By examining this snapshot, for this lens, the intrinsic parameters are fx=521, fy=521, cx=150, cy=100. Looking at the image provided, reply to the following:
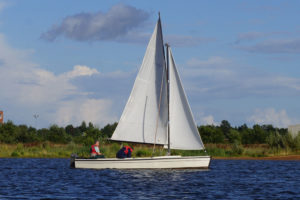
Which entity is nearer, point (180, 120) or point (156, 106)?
point (180, 120)

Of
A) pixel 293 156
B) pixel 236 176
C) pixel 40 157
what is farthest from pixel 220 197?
pixel 40 157

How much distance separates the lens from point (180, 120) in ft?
131

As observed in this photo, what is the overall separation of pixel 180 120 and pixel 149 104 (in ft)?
8.89

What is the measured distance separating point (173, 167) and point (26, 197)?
1615 centimetres

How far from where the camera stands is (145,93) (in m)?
40.4

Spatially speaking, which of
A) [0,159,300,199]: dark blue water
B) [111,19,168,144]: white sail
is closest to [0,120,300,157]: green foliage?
[111,19,168,144]: white sail

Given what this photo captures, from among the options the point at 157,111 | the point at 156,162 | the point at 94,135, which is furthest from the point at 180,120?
the point at 94,135

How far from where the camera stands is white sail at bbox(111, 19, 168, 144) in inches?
1578

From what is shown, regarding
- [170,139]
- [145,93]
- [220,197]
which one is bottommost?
[220,197]

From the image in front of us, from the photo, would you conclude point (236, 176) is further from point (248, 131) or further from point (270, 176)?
point (248, 131)

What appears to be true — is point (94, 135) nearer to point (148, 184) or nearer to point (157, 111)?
point (157, 111)

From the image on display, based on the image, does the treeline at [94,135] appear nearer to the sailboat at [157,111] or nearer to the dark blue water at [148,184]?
the sailboat at [157,111]

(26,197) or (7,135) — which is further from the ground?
(7,135)

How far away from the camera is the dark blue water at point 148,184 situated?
25.4 m
